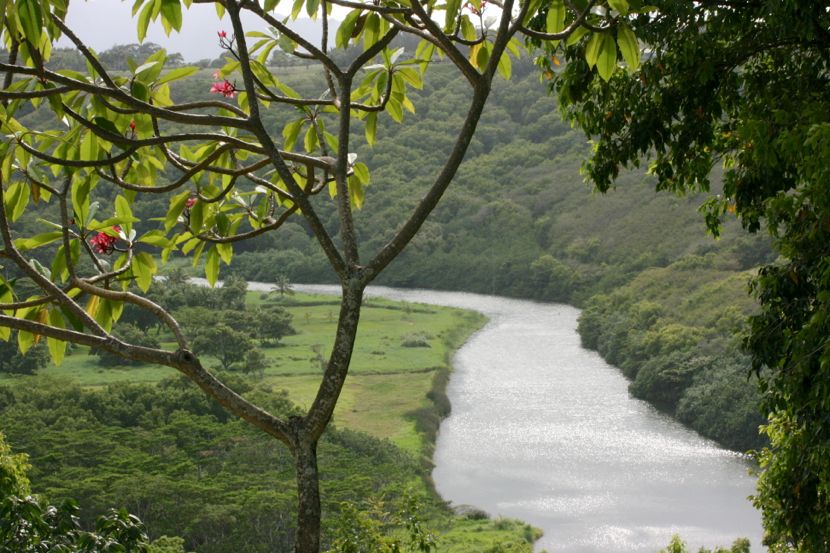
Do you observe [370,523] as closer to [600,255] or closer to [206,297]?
[206,297]

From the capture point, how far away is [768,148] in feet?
9.95

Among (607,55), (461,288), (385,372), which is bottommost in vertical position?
(385,372)

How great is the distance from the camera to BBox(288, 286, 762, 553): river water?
32.2 ft

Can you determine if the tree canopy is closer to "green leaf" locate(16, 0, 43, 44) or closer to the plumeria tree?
the plumeria tree

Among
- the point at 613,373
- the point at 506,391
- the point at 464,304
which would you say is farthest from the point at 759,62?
the point at 464,304

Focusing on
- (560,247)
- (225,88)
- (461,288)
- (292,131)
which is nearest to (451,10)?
(292,131)

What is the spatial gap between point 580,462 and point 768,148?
9.34 m

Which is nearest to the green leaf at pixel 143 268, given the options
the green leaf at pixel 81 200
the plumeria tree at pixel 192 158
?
the plumeria tree at pixel 192 158

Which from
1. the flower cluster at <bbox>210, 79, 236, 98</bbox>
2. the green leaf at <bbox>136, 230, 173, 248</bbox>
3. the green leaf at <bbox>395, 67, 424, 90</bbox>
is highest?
the green leaf at <bbox>395, 67, 424, 90</bbox>

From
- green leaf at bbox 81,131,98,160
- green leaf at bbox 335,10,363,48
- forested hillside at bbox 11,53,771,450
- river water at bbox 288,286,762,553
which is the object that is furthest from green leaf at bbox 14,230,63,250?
forested hillside at bbox 11,53,771,450

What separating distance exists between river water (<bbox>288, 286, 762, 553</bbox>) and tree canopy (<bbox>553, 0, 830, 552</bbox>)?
6.07m

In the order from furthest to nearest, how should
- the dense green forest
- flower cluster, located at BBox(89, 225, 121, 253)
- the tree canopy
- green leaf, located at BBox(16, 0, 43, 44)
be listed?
the dense green forest
the tree canopy
flower cluster, located at BBox(89, 225, 121, 253)
green leaf, located at BBox(16, 0, 43, 44)

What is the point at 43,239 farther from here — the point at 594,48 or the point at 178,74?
A: the point at 594,48

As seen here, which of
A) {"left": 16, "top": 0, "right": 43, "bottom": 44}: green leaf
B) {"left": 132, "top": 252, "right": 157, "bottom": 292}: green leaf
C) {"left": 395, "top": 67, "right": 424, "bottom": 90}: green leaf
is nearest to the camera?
{"left": 16, "top": 0, "right": 43, "bottom": 44}: green leaf
